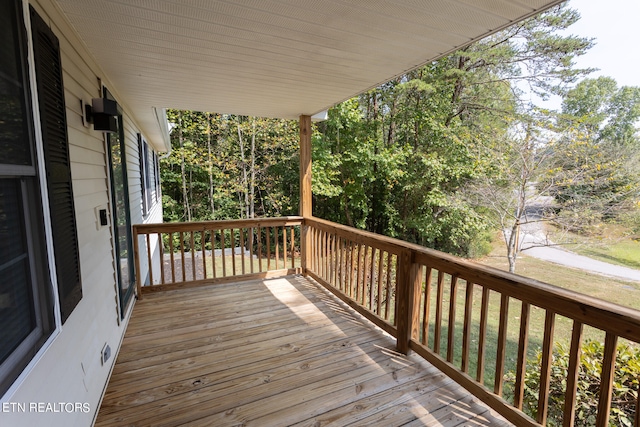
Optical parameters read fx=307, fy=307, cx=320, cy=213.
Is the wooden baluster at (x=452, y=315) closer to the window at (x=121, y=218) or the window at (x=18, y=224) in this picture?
the window at (x=18, y=224)

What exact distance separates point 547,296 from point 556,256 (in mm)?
10380

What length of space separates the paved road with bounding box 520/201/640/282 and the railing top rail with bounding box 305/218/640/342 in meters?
6.78

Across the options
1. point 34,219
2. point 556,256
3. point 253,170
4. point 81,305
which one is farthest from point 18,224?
point 556,256

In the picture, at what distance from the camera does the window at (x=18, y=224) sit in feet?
3.25

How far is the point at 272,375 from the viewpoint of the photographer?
235 centimetres

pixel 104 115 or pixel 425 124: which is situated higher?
pixel 425 124

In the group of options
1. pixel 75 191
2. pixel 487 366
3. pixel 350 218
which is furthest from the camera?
pixel 350 218

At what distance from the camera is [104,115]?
238 centimetres

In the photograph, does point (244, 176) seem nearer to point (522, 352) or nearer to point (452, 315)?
point (452, 315)

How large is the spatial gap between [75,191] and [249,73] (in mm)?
1708

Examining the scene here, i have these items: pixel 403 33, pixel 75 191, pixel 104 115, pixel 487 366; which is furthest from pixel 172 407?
pixel 487 366

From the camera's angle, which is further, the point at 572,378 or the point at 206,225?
the point at 206,225

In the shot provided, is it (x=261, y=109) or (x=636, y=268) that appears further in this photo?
(x=636, y=268)

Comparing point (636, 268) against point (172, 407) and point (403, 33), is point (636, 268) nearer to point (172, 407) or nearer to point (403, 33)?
point (403, 33)
